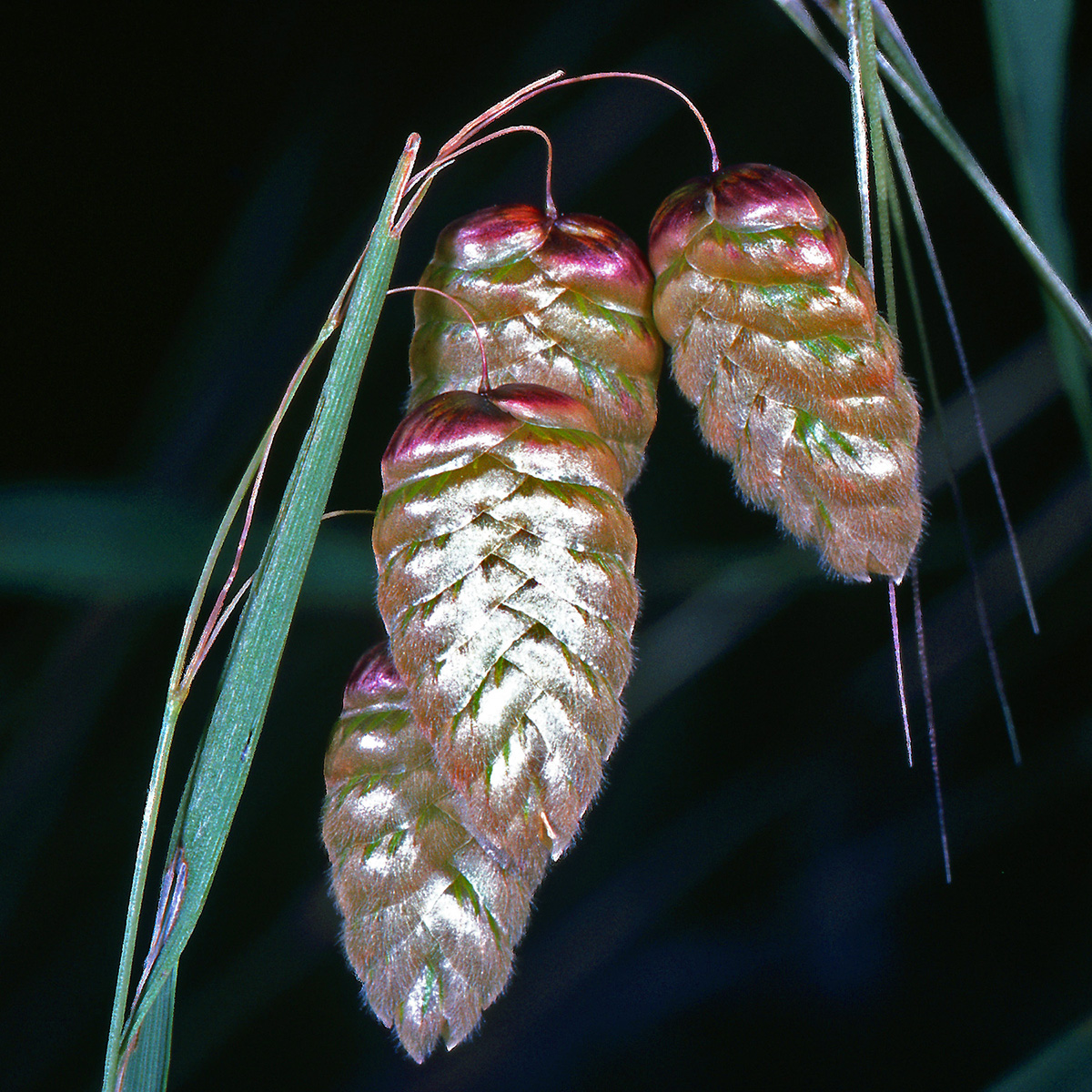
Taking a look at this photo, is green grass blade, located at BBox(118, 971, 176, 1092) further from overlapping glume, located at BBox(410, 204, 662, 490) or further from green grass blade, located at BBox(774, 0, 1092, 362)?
green grass blade, located at BBox(774, 0, 1092, 362)

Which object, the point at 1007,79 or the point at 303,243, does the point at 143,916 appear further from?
the point at 1007,79

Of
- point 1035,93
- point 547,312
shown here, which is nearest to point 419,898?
point 547,312

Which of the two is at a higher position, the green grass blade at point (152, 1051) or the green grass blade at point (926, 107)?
the green grass blade at point (926, 107)

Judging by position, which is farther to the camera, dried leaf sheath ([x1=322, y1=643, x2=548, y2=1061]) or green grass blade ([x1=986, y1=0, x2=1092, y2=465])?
green grass blade ([x1=986, y1=0, x2=1092, y2=465])

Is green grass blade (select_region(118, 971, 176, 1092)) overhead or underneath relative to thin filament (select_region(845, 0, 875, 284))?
underneath

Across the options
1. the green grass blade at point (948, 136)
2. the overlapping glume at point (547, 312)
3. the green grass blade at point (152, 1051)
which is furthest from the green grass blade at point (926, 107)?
the green grass blade at point (152, 1051)

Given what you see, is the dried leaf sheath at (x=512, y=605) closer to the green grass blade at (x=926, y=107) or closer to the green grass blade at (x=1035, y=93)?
the green grass blade at (x=926, y=107)

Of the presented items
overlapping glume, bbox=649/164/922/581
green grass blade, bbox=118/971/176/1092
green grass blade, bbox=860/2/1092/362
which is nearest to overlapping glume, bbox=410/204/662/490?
overlapping glume, bbox=649/164/922/581
